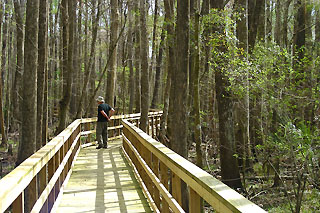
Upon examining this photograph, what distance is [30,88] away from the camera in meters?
8.39

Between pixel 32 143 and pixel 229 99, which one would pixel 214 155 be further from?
pixel 32 143

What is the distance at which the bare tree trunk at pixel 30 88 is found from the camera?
830 centimetres

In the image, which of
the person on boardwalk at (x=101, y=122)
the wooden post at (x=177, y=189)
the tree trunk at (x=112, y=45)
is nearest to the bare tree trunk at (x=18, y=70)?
the person on boardwalk at (x=101, y=122)

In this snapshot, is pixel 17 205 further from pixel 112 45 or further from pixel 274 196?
pixel 112 45

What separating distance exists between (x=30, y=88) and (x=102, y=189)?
10.5ft

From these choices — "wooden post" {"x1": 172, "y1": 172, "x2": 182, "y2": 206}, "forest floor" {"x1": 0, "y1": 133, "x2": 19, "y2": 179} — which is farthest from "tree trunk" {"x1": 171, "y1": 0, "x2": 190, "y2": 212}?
"forest floor" {"x1": 0, "y1": 133, "x2": 19, "y2": 179}

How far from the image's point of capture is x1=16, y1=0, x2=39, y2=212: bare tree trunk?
830 cm

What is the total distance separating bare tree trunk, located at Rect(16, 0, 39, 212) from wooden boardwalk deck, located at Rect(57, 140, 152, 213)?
129 centimetres

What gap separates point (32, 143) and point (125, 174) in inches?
90.4

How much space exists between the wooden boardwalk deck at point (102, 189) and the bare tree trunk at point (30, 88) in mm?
1288

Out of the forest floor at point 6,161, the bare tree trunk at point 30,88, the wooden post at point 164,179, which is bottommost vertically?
the forest floor at point 6,161

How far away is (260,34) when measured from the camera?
52.5 feet

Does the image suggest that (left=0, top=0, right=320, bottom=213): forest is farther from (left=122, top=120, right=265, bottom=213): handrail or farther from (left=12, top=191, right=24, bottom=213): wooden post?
(left=12, top=191, right=24, bottom=213): wooden post

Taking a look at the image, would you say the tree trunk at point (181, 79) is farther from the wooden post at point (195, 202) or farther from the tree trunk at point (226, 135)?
the wooden post at point (195, 202)
